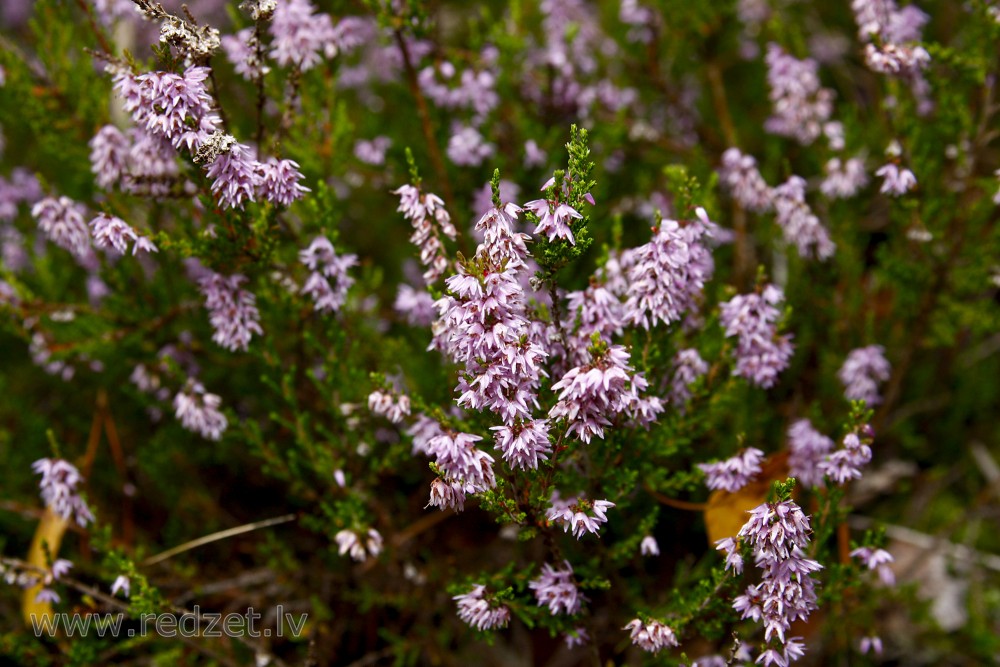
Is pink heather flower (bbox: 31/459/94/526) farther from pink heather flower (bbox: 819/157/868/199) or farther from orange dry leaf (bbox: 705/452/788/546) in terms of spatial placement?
pink heather flower (bbox: 819/157/868/199)

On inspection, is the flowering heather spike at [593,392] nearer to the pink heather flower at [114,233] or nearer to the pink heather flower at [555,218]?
the pink heather flower at [555,218]

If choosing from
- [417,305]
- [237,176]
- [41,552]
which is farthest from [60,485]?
[417,305]

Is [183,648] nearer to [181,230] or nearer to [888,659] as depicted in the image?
[181,230]

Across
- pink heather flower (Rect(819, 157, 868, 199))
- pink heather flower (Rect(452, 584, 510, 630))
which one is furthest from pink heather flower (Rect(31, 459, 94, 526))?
pink heather flower (Rect(819, 157, 868, 199))

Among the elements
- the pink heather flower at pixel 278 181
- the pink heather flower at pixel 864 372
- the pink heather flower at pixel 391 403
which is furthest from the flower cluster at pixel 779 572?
the pink heather flower at pixel 278 181

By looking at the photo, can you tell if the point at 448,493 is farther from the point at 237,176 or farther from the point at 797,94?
the point at 797,94

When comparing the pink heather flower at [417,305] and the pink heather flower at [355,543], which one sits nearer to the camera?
the pink heather flower at [355,543]

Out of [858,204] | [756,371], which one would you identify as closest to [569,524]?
[756,371]
